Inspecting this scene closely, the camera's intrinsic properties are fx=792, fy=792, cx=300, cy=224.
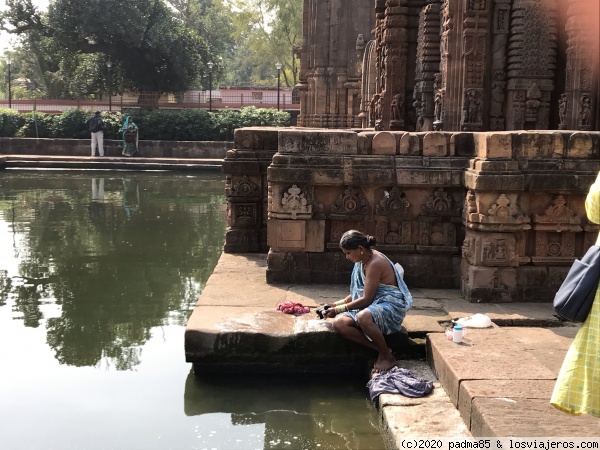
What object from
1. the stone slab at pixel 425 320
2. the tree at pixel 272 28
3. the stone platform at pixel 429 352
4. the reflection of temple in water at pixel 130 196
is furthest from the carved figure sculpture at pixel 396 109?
the tree at pixel 272 28

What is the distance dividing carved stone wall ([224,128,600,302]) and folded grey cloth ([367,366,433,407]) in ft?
5.13

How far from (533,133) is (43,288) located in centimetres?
513

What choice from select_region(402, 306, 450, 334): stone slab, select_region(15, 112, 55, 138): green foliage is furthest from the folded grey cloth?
select_region(15, 112, 55, 138): green foliage

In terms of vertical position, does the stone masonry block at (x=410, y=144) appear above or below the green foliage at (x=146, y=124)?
below

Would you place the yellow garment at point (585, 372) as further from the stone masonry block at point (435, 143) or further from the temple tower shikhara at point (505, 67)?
the temple tower shikhara at point (505, 67)

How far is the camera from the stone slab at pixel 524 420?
3566mm

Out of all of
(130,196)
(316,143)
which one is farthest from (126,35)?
(316,143)

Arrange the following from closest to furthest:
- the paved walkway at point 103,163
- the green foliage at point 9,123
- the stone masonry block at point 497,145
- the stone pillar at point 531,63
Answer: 1. the stone masonry block at point 497,145
2. the stone pillar at point 531,63
3. the paved walkway at point 103,163
4. the green foliage at point 9,123

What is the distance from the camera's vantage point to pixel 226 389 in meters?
5.24

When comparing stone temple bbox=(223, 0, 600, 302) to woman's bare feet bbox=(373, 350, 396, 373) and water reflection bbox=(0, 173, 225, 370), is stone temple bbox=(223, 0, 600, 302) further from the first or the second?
woman's bare feet bbox=(373, 350, 396, 373)

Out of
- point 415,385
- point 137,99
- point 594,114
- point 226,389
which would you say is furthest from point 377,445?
point 137,99

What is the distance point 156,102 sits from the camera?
1438 inches

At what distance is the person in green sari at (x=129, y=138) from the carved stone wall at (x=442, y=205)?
19800mm

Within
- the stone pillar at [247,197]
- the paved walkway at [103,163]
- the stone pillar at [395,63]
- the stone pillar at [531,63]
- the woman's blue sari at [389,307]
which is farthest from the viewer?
the paved walkway at [103,163]
